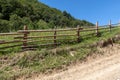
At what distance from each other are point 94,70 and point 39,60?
117 inches

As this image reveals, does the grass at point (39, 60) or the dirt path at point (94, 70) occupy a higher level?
the grass at point (39, 60)

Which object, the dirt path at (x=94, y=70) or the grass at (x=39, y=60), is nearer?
the dirt path at (x=94, y=70)

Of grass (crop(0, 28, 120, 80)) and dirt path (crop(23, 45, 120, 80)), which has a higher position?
grass (crop(0, 28, 120, 80))

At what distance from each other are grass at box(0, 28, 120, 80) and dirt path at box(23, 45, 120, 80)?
1.79 feet

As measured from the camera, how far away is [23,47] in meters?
14.5

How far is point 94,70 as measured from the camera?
42.4 ft

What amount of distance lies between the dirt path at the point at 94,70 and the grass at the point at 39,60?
21.5 inches

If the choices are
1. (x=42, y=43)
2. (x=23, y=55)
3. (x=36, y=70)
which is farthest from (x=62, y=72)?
(x=42, y=43)

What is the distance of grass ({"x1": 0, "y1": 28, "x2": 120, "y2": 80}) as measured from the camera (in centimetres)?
1227

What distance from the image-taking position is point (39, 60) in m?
13.7

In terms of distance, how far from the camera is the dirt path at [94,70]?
11.8m

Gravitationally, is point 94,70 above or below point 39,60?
below

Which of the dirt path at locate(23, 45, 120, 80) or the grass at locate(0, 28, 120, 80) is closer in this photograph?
the dirt path at locate(23, 45, 120, 80)

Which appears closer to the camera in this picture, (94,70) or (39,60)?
(94,70)
